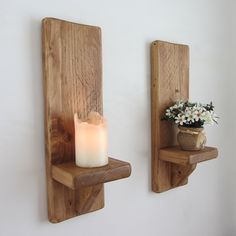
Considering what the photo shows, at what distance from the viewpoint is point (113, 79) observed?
2.28 ft

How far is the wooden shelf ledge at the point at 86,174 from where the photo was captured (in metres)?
0.50

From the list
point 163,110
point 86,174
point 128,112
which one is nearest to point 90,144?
point 86,174

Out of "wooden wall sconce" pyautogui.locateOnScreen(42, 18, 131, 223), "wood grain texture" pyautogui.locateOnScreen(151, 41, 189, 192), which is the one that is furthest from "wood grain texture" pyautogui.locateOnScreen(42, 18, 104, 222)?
"wood grain texture" pyautogui.locateOnScreen(151, 41, 189, 192)

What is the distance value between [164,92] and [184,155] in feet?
0.68

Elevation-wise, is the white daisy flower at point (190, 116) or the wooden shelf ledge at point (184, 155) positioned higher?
the white daisy flower at point (190, 116)

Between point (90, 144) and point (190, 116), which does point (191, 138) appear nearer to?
point (190, 116)

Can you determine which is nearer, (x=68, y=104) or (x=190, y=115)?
(x=68, y=104)

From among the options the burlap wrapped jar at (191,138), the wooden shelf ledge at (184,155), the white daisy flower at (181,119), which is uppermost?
the white daisy flower at (181,119)

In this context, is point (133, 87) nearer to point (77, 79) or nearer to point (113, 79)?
point (113, 79)

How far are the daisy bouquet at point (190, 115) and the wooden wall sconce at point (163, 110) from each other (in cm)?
4

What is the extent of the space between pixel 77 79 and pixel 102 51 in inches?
4.9

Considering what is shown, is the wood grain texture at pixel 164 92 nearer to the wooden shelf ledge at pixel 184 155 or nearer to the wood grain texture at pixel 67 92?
the wooden shelf ledge at pixel 184 155

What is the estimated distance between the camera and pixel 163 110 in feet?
2.58

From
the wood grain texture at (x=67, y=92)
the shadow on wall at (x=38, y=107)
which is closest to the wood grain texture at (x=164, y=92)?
the wood grain texture at (x=67, y=92)
